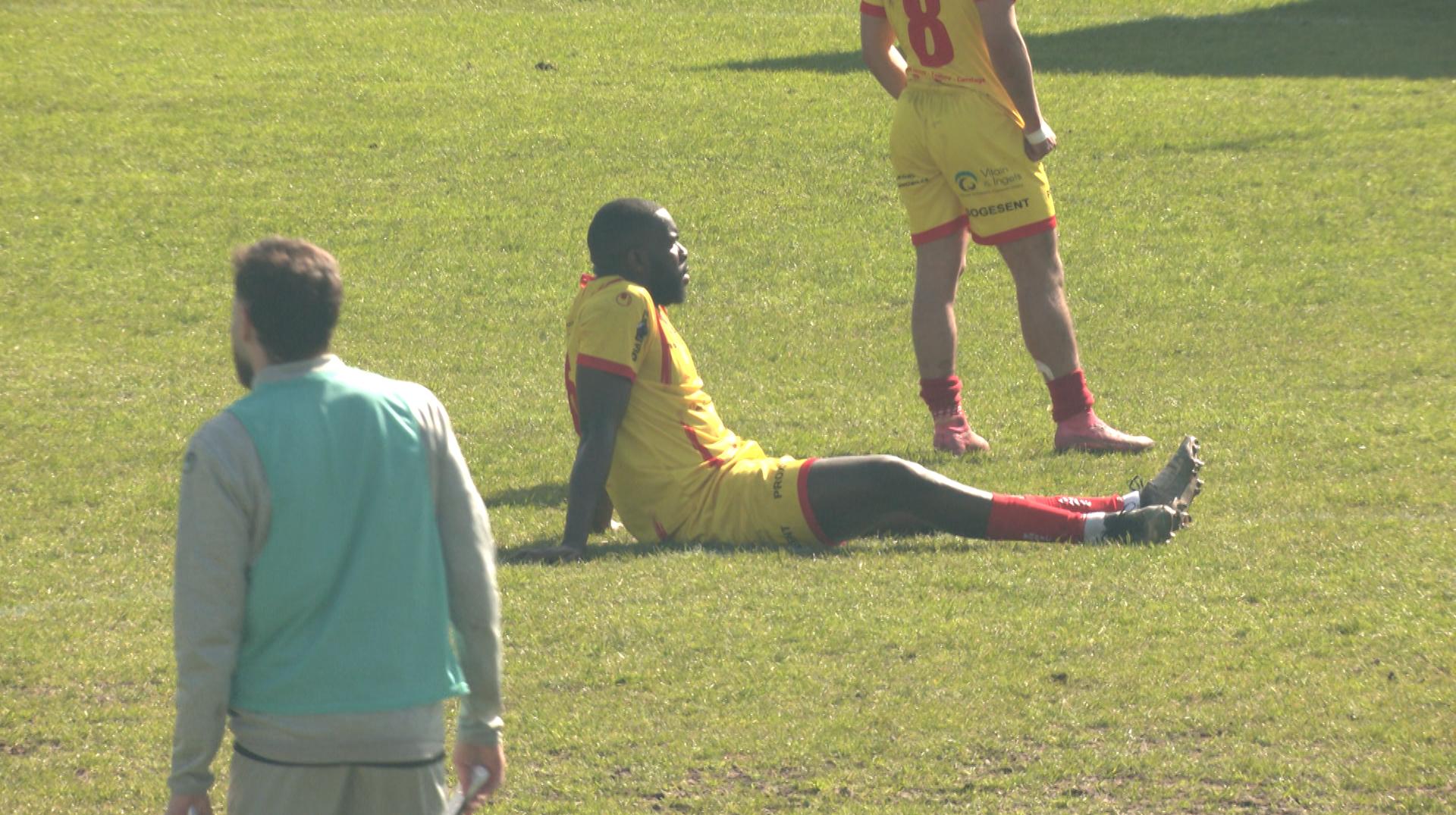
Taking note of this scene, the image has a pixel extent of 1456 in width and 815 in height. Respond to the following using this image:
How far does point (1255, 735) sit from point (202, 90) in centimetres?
1488

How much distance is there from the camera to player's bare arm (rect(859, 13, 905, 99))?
8.71 meters

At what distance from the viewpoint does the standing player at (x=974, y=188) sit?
8.18 meters

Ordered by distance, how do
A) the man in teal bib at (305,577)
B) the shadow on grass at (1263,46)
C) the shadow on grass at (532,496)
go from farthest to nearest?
1. the shadow on grass at (1263,46)
2. the shadow on grass at (532,496)
3. the man in teal bib at (305,577)

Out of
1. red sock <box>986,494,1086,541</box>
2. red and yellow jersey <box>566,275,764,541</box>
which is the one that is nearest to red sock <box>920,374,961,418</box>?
red sock <box>986,494,1086,541</box>

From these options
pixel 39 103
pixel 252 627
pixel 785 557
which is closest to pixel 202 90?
pixel 39 103

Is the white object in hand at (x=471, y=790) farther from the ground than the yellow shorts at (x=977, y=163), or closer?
closer

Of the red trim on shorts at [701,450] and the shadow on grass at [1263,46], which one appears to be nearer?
the red trim on shorts at [701,450]

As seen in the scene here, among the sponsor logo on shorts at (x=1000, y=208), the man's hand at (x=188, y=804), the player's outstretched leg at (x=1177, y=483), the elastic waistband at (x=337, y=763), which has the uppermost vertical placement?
the sponsor logo on shorts at (x=1000, y=208)

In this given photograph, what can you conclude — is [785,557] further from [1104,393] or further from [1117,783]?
[1104,393]

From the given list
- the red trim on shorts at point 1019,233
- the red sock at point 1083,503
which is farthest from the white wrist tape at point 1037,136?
the red sock at point 1083,503

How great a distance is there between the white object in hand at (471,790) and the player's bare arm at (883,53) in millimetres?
5870

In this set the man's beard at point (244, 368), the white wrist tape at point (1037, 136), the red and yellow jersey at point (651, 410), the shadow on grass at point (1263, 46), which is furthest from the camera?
the shadow on grass at point (1263, 46)

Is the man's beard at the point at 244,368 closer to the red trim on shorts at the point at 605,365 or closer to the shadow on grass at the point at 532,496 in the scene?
the red trim on shorts at the point at 605,365

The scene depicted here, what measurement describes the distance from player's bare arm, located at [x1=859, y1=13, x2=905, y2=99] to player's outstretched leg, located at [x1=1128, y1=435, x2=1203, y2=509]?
8.87ft
